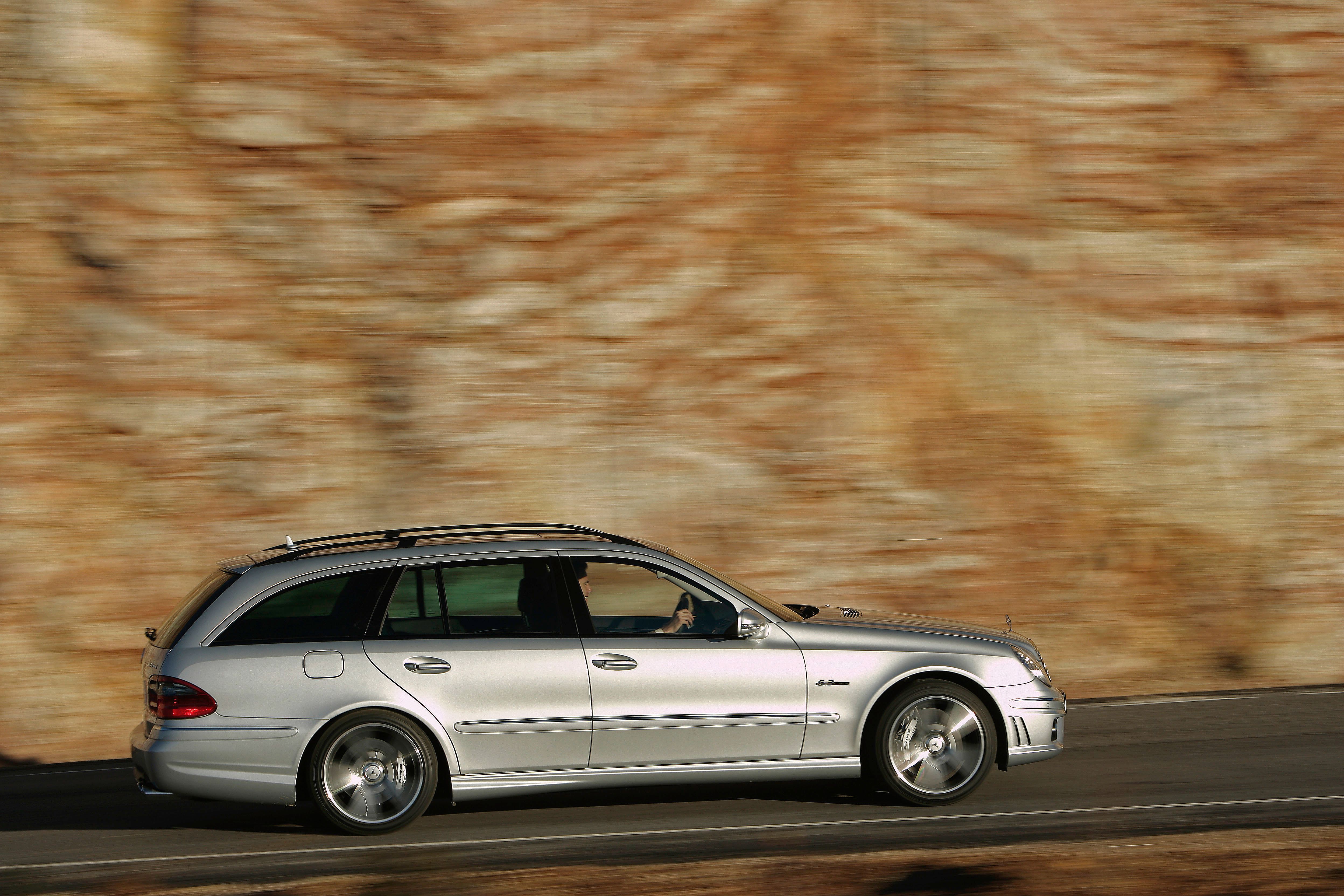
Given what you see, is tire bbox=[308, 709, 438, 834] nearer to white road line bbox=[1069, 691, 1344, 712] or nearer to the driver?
the driver

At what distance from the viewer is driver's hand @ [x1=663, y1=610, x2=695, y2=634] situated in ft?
22.4

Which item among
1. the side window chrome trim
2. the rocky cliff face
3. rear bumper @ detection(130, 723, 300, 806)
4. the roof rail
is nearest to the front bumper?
the roof rail

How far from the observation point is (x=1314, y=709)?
9.53 m

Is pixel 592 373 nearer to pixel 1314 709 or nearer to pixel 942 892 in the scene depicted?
pixel 1314 709

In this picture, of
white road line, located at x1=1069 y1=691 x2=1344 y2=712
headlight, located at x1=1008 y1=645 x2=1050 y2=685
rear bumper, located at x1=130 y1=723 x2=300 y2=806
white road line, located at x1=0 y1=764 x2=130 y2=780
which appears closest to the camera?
rear bumper, located at x1=130 y1=723 x2=300 y2=806

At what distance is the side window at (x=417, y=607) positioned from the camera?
669cm

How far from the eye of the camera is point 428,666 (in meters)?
6.57

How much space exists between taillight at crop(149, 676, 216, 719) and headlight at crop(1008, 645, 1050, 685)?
160 inches

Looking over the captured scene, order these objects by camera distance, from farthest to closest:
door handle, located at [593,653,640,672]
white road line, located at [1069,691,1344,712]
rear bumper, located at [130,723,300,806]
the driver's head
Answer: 1. white road line, located at [1069,691,1344,712]
2. the driver's head
3. door handle, located at [593,653,640,672]
4. rear bumper, located at [130,723,300,806]

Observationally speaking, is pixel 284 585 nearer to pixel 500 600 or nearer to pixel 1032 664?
pixel 500 600

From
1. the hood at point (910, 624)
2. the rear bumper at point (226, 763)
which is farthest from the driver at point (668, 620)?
the rear bumper at point (226, 763)

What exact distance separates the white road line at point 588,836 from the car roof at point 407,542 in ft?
4.61

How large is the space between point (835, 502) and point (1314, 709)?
4.11 metres

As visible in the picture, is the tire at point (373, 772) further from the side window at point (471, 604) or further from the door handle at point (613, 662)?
the door handle at point (613, 662)
